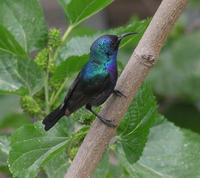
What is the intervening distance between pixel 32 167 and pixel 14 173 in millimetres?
32

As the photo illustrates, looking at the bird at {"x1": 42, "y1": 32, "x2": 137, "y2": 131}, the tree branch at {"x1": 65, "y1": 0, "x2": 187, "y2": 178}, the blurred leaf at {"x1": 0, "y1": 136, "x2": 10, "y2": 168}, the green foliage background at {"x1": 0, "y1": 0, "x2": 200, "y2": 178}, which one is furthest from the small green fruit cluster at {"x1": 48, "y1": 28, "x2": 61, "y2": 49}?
the tree branch at {"x1": 65, "y1": 0, "x2": 187, "y2": 178}

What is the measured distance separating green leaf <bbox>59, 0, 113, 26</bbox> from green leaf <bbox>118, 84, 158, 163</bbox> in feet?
0.58

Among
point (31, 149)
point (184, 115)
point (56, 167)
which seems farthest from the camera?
point (184, 115)

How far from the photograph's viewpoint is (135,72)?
1.10 meters

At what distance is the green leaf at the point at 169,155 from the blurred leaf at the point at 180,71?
1533 millimetres

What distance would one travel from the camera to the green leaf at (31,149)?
1.25 m

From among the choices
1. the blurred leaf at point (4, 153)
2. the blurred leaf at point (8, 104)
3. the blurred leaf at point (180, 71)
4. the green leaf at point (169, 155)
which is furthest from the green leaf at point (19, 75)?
the blurred leaf at point (180, 71)

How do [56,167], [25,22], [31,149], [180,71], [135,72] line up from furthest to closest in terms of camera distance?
[180,71] < [25,22] < [56,167] < [31,149] < [135,72]

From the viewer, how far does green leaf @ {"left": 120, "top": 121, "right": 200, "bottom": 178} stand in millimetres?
1434

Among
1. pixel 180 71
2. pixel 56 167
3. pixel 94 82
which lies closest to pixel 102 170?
pixel 56 167

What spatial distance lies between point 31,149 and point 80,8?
31 cm

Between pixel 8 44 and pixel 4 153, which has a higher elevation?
pixel 8 44

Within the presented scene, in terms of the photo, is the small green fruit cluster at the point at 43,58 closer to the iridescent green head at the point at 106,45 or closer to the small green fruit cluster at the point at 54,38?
the small green fruit cluster at the point at 54,38

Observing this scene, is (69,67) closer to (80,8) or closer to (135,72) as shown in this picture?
(80,8)
